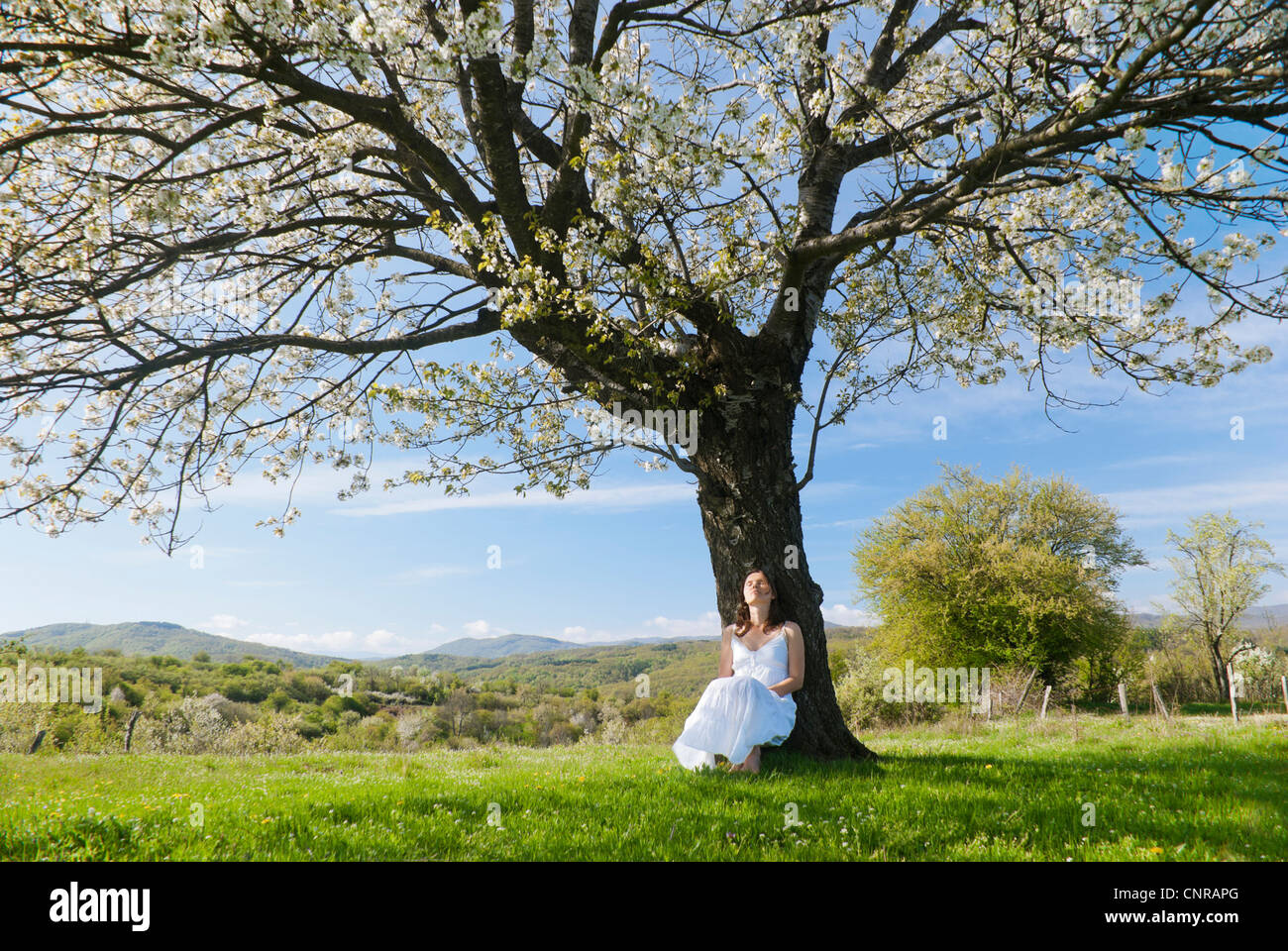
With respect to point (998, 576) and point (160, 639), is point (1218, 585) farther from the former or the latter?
point (160, 639)

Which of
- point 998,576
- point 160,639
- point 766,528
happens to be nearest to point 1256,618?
point 998,576

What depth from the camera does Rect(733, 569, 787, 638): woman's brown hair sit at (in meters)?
8.13

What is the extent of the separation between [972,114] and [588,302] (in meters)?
5.49

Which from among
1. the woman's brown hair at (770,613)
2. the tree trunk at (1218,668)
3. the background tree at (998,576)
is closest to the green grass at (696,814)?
the woman's brown hair at (770,613)

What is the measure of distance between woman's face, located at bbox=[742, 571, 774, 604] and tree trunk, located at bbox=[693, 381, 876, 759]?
0.38m

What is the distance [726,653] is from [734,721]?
1190 mm

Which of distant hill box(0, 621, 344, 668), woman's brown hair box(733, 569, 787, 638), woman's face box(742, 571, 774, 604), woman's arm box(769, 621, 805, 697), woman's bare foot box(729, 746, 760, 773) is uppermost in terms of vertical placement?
woman's face box(742, 571, 774, 604)

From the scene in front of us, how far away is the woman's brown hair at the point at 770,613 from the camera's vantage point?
8.13 m

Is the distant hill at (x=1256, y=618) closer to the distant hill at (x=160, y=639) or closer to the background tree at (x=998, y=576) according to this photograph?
the background tree at (x=998, y=576)

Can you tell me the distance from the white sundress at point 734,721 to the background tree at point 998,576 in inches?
972

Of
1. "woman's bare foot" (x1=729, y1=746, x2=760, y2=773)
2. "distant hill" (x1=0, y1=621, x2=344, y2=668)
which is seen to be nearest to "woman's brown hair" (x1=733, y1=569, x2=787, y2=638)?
"woman's bare foot" (x1=729, y1=746, x2=760, y2=773)

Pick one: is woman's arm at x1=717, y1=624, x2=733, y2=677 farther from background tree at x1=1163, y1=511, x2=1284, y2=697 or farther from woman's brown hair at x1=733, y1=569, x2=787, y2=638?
background tree at x1=1163, y1=511, x2=1284, y2=697
